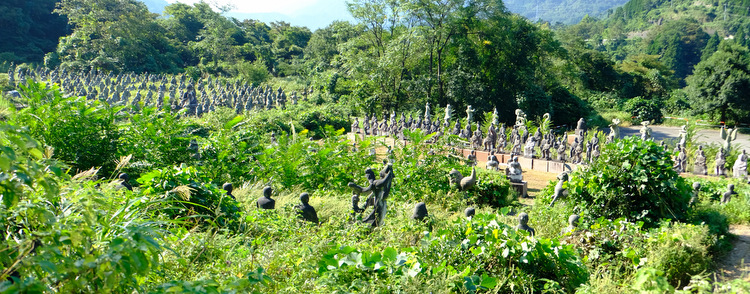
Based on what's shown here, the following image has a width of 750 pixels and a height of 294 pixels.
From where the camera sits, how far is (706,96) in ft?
80.5

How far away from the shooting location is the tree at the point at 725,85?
2316 centimetres

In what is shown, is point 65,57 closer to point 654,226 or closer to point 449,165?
point 449,165

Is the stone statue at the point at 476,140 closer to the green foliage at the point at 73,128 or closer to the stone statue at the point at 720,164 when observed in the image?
the stone statue at the point at 720,164

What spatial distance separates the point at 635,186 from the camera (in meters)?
5.81

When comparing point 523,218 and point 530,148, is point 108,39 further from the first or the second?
point 523,218

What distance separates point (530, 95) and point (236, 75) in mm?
22000

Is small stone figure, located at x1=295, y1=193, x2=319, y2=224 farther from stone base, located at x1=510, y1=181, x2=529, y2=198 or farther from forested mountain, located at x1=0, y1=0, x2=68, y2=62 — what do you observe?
forested mountain, located at x1=0, y1=0, x2=68, y2=62

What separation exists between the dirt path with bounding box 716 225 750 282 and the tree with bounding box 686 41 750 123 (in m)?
21.4

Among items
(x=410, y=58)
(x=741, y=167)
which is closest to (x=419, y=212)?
(x=741, y=167)

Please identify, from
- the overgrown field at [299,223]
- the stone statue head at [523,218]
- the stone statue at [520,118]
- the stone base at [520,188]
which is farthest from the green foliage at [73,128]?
the stone statue at [520,118]

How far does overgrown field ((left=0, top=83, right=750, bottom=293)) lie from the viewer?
1.98 m

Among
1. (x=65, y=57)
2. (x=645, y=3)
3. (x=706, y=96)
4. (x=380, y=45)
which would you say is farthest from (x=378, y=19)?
(x=645, y=3)

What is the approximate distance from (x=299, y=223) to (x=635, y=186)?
13.6 ft

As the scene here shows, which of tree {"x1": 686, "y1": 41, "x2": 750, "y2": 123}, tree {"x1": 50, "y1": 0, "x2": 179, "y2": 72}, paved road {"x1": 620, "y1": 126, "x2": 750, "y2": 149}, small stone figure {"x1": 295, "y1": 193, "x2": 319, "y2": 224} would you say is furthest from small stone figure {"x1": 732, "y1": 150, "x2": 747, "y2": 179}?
tree {"x1": 50, "y1": 0, "x2": 179, "y2": 72}
